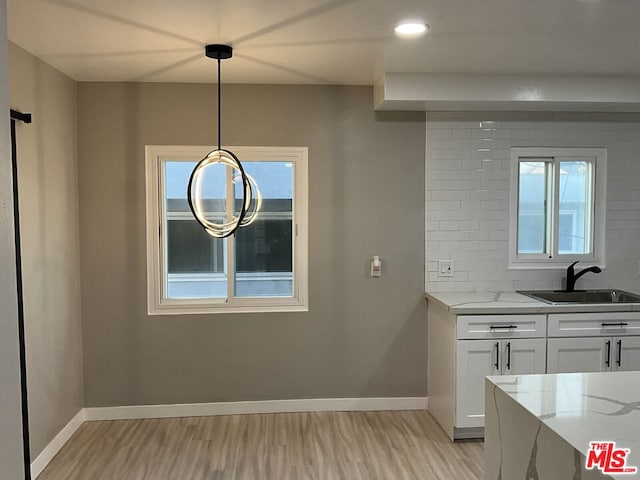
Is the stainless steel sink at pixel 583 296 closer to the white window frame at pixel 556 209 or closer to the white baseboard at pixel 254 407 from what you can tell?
the white window frame at pixel 556 209

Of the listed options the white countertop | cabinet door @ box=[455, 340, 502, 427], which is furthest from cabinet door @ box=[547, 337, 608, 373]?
the white countertop

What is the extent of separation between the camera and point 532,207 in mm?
4172

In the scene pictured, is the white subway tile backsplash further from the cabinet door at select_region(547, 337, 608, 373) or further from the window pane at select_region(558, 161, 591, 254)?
the cabinet door at select_region(547, 337, 608, 373)

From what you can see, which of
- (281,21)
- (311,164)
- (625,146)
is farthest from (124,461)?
(625,146)

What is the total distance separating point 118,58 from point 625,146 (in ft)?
12.2

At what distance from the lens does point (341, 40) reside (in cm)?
285

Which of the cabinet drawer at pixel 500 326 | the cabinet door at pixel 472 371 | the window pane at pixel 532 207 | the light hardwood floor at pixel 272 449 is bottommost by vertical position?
the light hardwood floor at pixel 272 449

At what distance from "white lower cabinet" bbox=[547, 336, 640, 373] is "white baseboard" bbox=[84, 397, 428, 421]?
1.06 metres

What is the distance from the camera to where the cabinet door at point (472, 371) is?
11.5 feet

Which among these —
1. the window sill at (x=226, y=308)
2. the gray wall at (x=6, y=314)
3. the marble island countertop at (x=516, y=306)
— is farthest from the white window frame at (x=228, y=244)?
the gray wall at (x=6, y=314)

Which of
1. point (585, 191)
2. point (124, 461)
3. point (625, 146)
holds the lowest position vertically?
point (124, 461)

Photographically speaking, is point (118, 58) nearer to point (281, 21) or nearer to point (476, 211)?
point (281, 21)

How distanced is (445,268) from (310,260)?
1038 millimetres

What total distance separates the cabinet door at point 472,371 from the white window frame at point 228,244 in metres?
1.21
